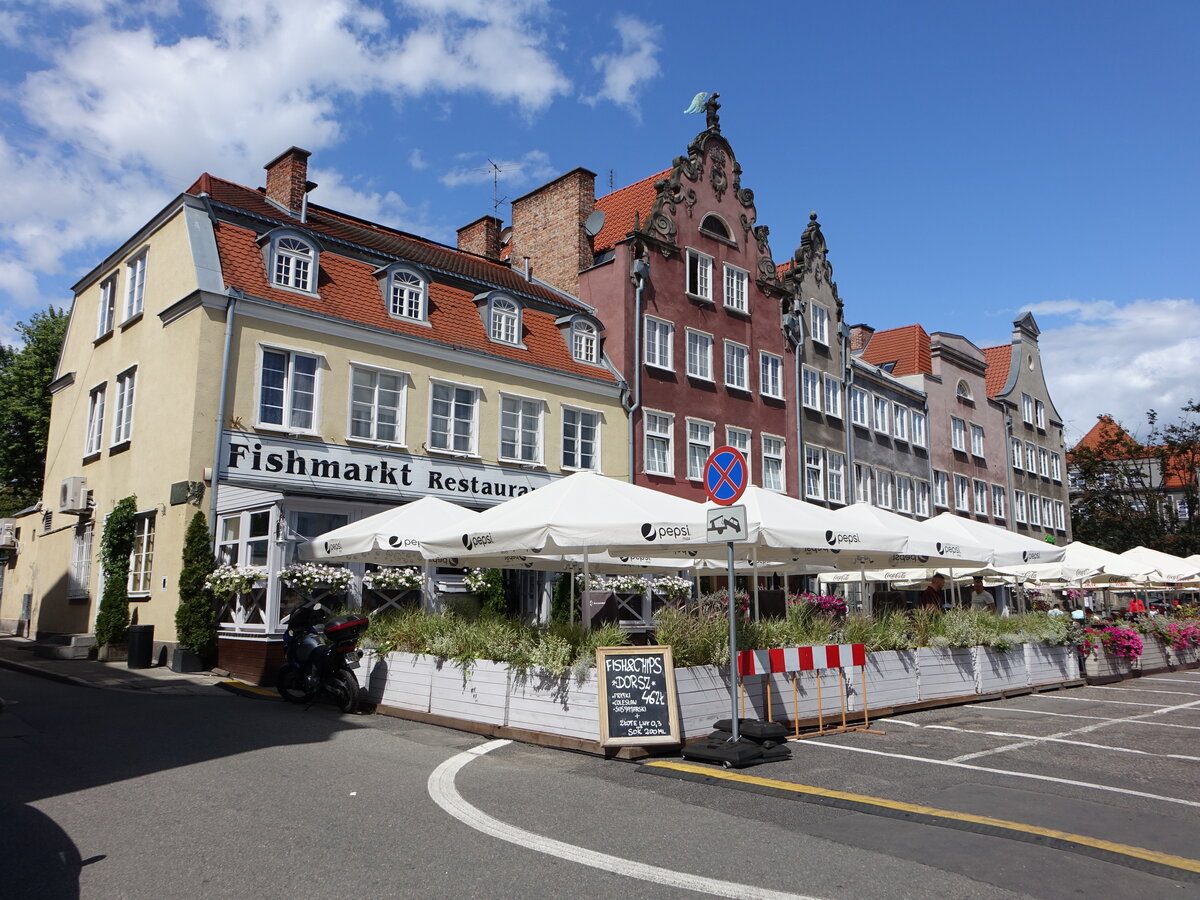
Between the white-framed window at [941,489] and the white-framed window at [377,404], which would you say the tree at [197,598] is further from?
the white-framed window at [941,489]

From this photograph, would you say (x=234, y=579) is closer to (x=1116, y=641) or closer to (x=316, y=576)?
(x=316, y=576)

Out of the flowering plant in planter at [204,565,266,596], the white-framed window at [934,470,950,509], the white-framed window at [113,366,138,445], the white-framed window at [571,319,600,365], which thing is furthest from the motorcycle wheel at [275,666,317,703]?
the white-framed window at [934,470,950,509]

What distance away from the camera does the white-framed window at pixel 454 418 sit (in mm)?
22672

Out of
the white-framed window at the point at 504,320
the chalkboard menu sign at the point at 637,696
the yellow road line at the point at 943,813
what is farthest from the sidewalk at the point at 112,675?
the white-framed window at the point at 504,320

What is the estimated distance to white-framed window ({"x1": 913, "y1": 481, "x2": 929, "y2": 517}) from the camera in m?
39.3

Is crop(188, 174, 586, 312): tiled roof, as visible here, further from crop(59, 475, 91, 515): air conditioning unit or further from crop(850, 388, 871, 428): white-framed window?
crop(850, 388, 871, 428): white-framed window

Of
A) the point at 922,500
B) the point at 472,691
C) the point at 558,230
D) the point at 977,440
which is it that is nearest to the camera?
the point at 472,691

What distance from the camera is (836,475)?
1356 inches

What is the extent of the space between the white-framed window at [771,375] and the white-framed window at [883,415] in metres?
6.65

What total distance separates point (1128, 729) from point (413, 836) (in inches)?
375

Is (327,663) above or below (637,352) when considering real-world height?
below

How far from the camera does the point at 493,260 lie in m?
31.9

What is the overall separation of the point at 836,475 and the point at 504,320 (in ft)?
48.3

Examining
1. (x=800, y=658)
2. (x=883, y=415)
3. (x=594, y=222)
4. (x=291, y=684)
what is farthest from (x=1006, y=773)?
(x=883, y=415)
